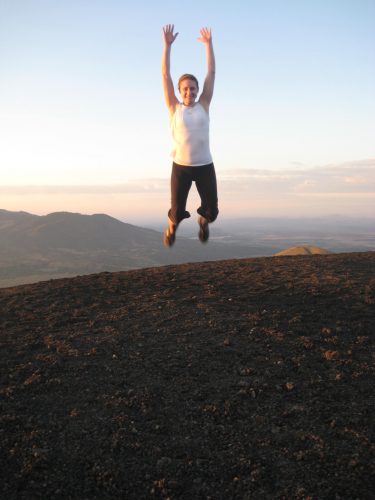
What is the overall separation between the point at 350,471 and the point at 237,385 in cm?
267

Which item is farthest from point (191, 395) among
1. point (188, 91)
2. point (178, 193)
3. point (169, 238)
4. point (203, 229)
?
point (188, 91)

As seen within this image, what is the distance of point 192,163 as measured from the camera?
244 inches

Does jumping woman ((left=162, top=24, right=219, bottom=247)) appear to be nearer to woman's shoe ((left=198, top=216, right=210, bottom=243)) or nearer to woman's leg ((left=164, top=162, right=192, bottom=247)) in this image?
woman's leg ((left=164, top=162, right=192, bottom=247))

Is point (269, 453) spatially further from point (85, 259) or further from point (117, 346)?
point (85, 259)

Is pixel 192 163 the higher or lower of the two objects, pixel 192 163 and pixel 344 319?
the higher

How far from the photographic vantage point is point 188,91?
607 cm

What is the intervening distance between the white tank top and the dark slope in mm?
4450

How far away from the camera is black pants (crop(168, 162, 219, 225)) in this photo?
630 centimetres

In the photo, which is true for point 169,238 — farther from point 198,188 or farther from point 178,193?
point 198,188

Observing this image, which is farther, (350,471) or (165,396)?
(165,396)

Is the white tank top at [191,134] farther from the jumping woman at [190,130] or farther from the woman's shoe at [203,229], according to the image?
the woman's shoe at [203,229]

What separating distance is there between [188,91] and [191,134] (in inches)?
26.3

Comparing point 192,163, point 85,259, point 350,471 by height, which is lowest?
point 85,259

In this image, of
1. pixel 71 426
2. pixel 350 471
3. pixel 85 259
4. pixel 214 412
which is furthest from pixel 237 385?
pixel 85 259
